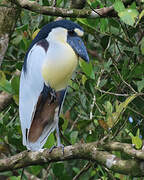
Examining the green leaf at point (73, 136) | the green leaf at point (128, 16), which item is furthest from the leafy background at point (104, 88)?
the green leaf at point (128, 16)

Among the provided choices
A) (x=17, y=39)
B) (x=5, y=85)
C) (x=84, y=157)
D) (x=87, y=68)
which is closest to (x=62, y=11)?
(x=87, y=68)

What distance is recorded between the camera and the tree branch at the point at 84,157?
1387 mm

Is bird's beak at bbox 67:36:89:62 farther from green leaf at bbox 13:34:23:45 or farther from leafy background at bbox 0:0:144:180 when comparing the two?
green leaf at bbox 13:34:23:45

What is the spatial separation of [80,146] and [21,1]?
2.16 feet

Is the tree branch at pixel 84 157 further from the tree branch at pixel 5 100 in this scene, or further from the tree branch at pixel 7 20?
the tree branch at pixel 7 20

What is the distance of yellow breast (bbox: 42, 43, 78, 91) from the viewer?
1968mm

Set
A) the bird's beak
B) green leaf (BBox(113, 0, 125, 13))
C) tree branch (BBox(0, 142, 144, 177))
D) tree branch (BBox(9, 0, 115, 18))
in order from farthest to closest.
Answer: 1. the bird's beak
2. tree branch (BBox(9, 0, 115, 18))
3. green leaf (BBox(113, 0, 125, 13))
4. tree branch (BBox(0, 142, 144, 177))

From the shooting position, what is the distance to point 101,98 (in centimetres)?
209

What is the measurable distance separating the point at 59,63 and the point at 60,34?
0.15 meters

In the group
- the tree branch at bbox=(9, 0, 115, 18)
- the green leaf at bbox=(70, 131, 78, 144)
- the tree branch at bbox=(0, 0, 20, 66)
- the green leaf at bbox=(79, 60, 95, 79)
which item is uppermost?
the tree branch at bbox=(9, 0, 115, 18)

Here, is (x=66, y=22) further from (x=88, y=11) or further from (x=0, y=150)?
(x=0, y=150)

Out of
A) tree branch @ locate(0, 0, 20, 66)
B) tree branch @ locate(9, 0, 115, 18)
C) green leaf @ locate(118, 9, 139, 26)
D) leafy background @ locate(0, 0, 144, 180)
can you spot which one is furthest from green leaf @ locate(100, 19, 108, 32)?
green leaf @ locate(118, 9, 139, 26)

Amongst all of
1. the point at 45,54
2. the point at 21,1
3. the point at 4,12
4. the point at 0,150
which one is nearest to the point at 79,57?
the point at 45,54

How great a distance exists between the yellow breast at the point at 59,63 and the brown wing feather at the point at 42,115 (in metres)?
0.16
